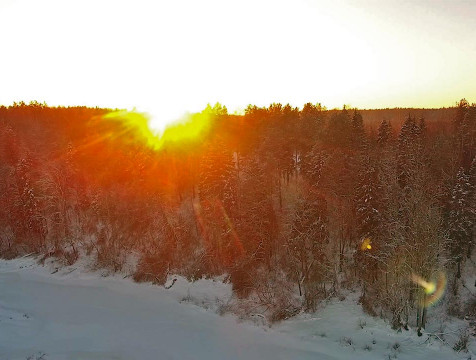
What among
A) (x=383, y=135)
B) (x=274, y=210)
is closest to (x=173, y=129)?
(x=274, y=210)

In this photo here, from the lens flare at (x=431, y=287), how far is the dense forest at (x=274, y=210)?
356 millimetres

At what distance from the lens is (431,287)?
31219 mm

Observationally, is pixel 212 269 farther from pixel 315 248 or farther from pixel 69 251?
pixel 69 251

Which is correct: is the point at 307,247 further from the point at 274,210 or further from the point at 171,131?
the point at 171,131

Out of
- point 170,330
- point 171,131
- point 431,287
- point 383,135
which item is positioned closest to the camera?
point 431,287

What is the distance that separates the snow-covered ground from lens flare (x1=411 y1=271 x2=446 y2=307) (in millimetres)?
3814

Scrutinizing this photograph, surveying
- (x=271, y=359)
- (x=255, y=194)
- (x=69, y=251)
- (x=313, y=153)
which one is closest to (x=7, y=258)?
(x=69, y=251)

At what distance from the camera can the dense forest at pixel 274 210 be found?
3472 cm

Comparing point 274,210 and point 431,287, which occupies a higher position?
point 274,210

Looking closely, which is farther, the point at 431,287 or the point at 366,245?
the point at 366,245

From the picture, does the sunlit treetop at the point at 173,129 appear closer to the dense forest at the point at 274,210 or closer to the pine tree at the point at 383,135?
the dense forest at the point at 274,210

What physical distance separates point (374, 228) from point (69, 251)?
4106 centimetres

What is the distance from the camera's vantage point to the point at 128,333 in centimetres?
3170

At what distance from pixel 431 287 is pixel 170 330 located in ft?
78.3
